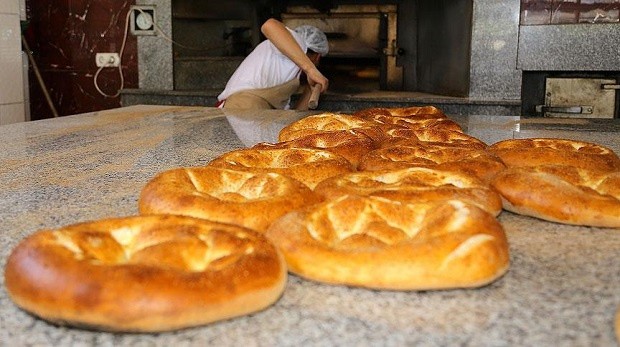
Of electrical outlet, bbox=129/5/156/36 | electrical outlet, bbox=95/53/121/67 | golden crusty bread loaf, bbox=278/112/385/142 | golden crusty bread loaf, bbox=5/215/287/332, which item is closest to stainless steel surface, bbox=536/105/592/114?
golden crusty bread loaf, bbox=278/112/385/142

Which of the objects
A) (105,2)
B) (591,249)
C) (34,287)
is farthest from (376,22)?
(34,287)

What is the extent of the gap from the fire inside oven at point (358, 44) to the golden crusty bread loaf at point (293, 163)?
4.05m

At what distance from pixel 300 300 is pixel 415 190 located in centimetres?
40

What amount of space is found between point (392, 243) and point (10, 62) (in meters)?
4.86

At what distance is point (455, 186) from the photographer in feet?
4.22

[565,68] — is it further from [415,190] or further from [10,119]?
[10,119]

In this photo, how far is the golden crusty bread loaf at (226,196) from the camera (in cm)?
110

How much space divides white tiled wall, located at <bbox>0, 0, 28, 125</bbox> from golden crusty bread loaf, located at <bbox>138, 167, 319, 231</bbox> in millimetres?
4310

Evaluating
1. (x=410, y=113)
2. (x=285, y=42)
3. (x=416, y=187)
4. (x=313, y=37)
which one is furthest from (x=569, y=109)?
(x=416, y=187)

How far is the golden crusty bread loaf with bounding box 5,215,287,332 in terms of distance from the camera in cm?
77

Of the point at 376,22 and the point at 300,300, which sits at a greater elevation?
the point at 376,22

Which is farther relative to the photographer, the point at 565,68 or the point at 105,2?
the point at 105,2

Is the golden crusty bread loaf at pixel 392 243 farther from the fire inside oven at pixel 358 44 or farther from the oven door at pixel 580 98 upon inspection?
the fire inside oven at pixel 358 44

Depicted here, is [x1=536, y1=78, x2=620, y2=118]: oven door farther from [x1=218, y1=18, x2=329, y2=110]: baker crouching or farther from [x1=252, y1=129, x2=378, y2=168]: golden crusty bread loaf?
[x1=252, y1=129, x2=378, y2=168]: golden crusty bread loaf
